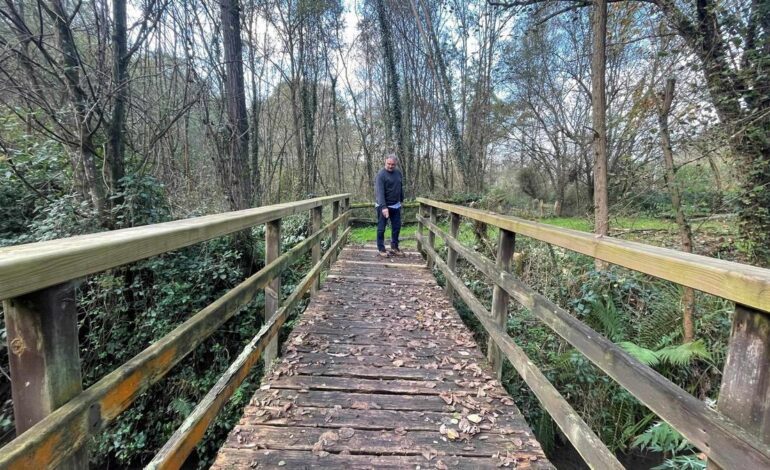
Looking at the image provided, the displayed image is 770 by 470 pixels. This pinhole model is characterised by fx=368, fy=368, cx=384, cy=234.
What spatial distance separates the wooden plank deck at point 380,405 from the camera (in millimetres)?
1790

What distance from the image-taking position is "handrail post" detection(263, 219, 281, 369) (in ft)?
8.54

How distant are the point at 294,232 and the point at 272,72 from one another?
7.34 metres

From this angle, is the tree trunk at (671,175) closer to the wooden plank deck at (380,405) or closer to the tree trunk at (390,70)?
the wooden plank deck at (380,405)

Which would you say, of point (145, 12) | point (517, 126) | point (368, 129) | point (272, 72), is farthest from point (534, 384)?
point (517, 126)

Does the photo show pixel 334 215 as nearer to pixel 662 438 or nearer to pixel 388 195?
pixel 388 195

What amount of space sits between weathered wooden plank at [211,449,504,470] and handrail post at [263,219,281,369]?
0.90 m

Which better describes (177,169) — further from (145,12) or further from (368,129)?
(368,129)

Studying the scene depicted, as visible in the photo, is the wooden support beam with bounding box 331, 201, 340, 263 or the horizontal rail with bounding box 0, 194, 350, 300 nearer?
the horizontal rail with bounding box 0, 194, 350, 300

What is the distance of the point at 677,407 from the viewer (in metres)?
1.03

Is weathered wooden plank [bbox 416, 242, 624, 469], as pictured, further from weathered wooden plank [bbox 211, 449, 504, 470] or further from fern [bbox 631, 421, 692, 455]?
fern [bbox 631, 421, 692, 455]

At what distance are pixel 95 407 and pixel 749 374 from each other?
64.0 inches

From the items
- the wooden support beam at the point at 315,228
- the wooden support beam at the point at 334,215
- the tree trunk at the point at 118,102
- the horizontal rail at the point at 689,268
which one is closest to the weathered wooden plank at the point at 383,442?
the horizontal rail at the point at 689,268

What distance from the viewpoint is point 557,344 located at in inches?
170

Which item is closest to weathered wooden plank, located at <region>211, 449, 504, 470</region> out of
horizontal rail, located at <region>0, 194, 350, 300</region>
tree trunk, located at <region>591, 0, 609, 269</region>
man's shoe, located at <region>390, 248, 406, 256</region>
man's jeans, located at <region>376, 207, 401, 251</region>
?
horizontal rail, located at <region>0, 194, 350, 300</region>
